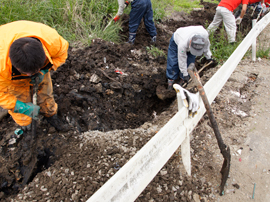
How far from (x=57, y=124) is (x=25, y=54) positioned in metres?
1.40

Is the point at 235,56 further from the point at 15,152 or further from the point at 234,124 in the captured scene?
the point at 15,152

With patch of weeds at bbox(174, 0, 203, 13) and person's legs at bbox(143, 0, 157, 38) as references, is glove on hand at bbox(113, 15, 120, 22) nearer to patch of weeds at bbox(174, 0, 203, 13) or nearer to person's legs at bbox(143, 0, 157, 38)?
person's legs at bbox(143, 0, 157, 38)

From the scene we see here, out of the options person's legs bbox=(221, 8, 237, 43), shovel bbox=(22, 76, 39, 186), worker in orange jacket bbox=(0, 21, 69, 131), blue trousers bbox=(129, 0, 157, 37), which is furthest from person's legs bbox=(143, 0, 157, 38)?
shovel bbox=(22, 76, 39, 186)

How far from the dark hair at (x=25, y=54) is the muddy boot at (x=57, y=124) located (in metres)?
1.18

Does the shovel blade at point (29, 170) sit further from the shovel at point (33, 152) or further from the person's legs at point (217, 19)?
the person's legs at point (217, 19)

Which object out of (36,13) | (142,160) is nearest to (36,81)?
(142,160)

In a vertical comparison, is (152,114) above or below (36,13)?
below

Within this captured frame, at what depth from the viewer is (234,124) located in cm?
290

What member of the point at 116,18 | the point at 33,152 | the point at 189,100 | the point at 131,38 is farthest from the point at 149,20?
the point at 33,152

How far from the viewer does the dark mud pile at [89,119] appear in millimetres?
2061

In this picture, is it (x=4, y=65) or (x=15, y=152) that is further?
(x=15, y=152)

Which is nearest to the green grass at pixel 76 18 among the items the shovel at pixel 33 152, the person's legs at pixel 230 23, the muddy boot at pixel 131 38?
the muddy boot at pixel 131 38

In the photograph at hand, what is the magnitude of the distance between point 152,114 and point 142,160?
8.26ft

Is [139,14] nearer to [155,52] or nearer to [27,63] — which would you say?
[155,52]
